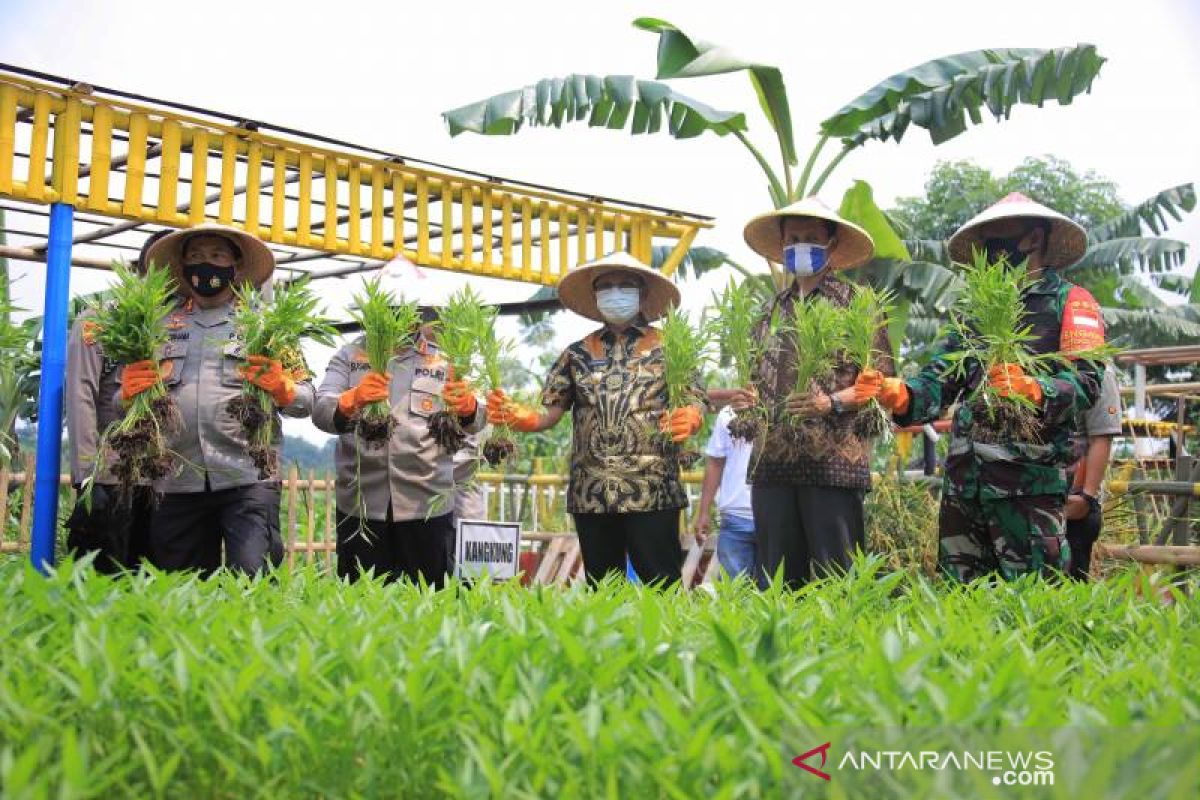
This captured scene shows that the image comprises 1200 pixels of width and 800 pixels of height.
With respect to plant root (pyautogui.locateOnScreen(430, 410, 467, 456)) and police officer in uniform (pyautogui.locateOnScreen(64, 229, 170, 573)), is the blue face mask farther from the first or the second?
police officer in uniform (pyautogui.locateOnScreen(64, 229, 170, 573))

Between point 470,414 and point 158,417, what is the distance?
1.28m

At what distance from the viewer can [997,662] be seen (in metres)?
2.41

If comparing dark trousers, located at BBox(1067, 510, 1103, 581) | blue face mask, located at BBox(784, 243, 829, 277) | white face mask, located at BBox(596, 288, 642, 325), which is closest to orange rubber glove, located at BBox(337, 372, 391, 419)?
white face mask, located at BBox(596, 288, 642, 325)

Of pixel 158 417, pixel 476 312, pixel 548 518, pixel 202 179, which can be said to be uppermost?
pixel 202 179

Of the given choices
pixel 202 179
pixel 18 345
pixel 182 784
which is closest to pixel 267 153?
pixel 202 179

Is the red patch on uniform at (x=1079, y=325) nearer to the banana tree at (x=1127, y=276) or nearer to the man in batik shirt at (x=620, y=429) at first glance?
the man in batik shirt at (x=620, y=429)

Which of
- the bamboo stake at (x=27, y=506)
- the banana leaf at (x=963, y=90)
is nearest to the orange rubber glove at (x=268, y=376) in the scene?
the bamboo stake at (x=27, y=506)

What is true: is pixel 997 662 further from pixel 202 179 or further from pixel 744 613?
pixel 202 179

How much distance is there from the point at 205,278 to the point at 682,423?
2.17 meters

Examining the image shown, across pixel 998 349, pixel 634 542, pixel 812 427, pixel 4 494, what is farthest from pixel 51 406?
pixel 998 349

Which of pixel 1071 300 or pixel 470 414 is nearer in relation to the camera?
pixel 1071 300

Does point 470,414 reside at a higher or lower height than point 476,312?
lower

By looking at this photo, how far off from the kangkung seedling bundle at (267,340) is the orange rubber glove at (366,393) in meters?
0.27

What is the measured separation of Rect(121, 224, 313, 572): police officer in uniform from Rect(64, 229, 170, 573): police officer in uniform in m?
0.12
